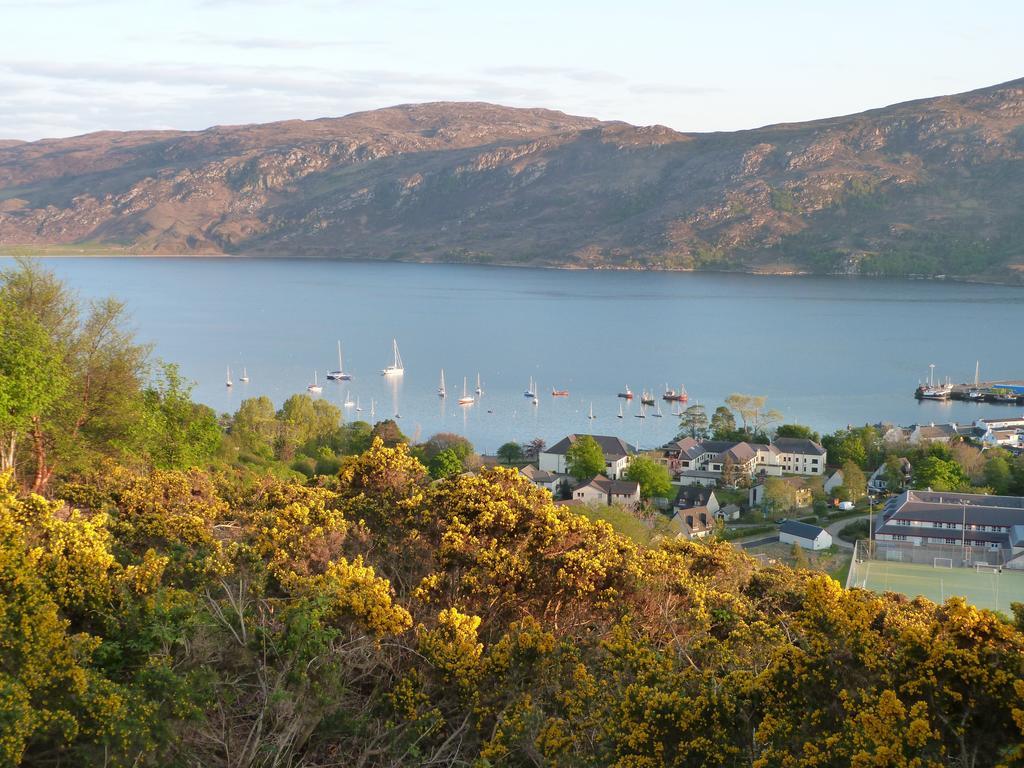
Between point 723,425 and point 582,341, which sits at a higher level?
point 582,341

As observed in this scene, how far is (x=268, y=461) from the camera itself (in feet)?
75.7

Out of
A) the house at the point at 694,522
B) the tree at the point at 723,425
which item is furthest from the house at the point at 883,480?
the tree at the point at 723,425

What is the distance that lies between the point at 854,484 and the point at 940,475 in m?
2.55

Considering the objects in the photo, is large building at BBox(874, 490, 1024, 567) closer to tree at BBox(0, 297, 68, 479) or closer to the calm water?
tree at BBox(0, 297, 68, 479)

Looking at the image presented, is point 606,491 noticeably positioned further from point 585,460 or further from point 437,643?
point 437,643

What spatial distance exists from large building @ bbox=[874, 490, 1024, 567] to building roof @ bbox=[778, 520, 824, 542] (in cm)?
144

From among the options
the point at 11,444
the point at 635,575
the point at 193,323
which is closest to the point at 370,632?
the point at 635,575

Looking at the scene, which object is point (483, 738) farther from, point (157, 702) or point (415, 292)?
point (415, 292)

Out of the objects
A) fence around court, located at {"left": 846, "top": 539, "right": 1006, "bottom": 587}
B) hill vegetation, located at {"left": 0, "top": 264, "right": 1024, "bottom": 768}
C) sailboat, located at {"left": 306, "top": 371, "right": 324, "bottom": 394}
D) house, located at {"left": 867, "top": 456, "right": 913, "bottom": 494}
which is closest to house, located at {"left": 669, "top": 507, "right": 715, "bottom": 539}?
fence around court, located at {"left": 846, "top": 539, "right": 1006, "bottom": 587}

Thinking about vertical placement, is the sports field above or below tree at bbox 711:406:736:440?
above

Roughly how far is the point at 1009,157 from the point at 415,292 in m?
112

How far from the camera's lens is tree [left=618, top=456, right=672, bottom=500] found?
108 feet

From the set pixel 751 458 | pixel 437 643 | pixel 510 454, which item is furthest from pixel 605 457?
pixel 437 643

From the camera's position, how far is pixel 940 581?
21625 mm
